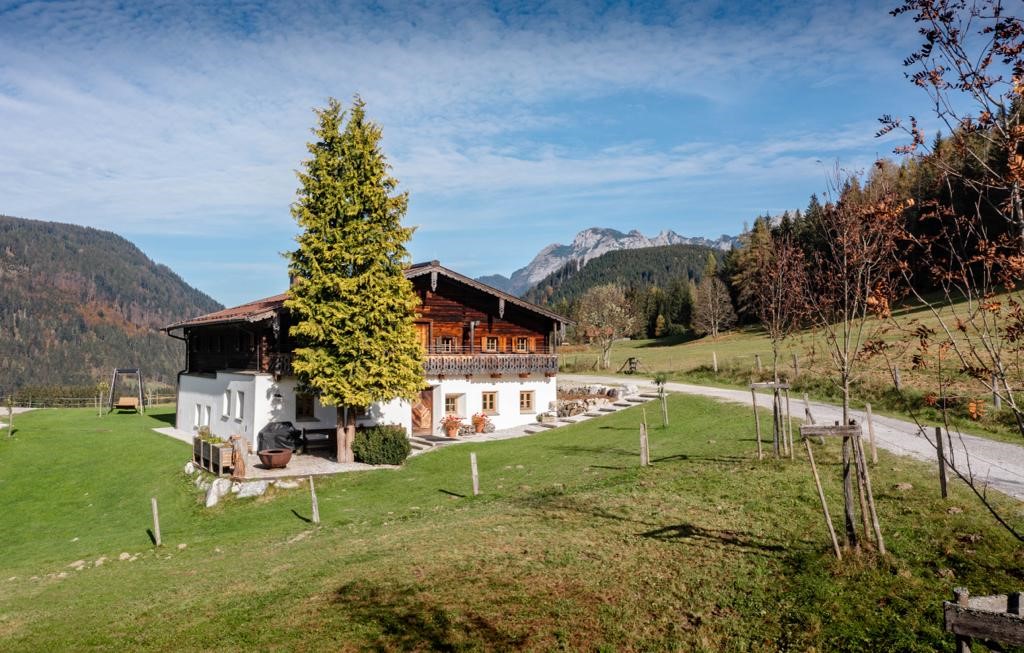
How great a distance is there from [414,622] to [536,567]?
104 inches

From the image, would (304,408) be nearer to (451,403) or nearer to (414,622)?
(451,403)

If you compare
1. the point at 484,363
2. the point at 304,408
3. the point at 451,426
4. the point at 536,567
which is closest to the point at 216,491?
the point at 304,408

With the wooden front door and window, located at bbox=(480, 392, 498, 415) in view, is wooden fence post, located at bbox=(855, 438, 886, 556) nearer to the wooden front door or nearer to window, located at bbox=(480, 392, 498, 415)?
the wooden front door

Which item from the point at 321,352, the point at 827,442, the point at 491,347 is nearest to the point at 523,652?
the point at 827,442

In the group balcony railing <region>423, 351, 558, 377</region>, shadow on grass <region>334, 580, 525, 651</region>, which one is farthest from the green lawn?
balcony railing <region>423, 351, 558, 377</region>

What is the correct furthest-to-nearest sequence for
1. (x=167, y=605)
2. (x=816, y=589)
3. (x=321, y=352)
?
1. (x=321, y=352)
2. (x=167, y=605)
3. (x=816, y=589)

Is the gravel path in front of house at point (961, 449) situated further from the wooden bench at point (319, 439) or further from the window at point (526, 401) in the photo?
the wooden bench at point (319, 439)

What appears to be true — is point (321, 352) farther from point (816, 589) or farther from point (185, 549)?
point (816, 589)

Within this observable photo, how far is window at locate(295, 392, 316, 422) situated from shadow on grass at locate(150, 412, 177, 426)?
18481mm

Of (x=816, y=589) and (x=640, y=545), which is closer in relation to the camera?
(x=816, y=589)

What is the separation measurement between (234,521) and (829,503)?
17.3 meters

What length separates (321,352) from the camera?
2564cm

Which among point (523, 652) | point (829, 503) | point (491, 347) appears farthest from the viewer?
point (491, 347)

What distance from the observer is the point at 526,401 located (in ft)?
120
